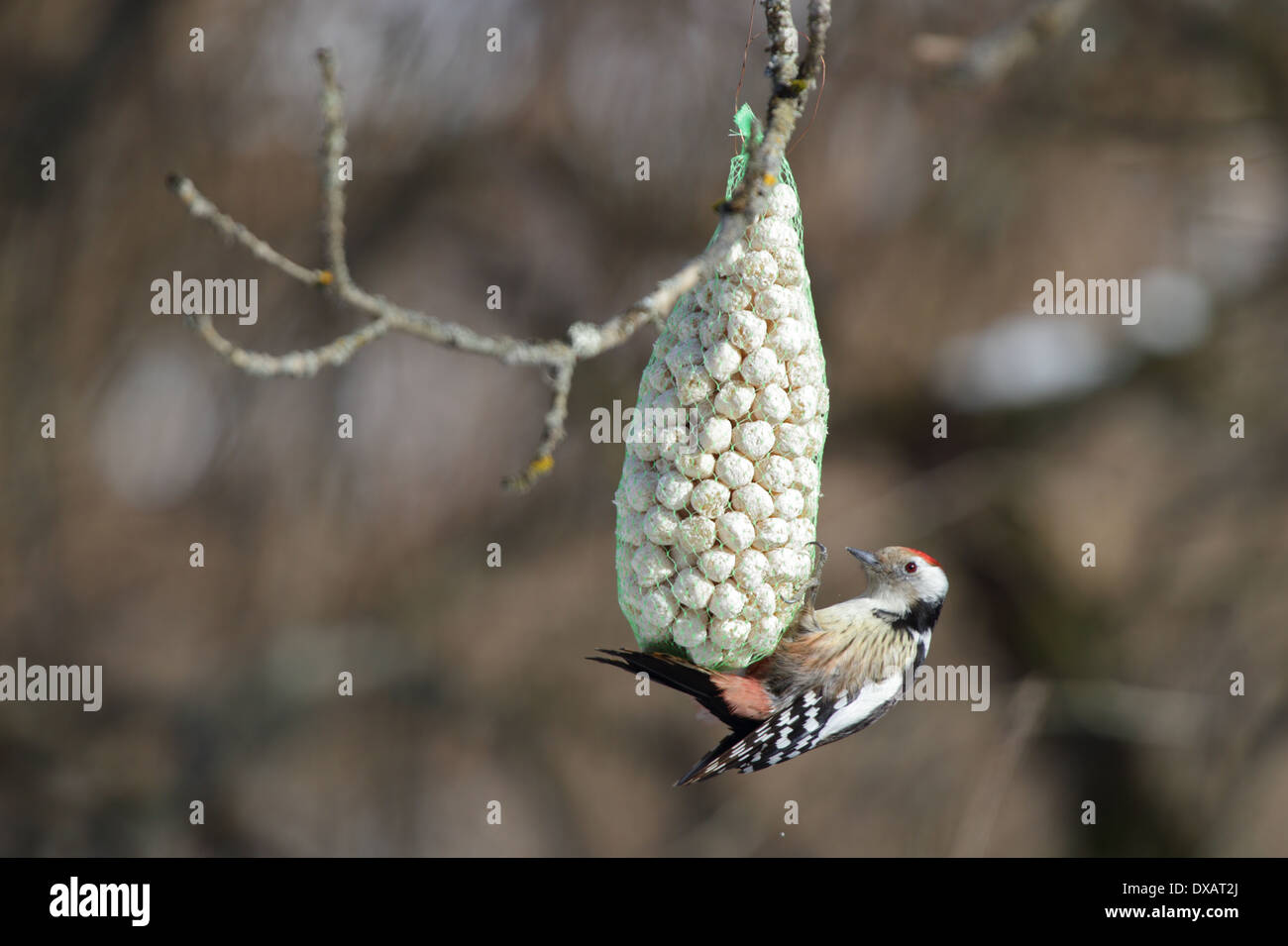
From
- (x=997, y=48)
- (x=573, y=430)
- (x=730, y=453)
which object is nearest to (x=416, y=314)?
(x=997, y=48)

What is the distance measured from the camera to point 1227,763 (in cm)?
347

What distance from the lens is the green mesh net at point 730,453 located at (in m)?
1.36

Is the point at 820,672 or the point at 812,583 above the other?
the point at 812,583

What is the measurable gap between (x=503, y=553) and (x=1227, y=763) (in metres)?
2.66

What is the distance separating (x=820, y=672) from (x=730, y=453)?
365 mm

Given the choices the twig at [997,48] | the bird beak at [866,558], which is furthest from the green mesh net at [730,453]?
the twig at [997,48]

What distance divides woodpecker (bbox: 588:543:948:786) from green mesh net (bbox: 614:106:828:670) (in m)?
0.06

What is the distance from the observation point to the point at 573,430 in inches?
136

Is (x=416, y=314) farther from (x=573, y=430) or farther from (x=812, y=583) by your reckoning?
(x=573, y=430)

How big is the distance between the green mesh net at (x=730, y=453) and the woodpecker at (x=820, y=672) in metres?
0.06

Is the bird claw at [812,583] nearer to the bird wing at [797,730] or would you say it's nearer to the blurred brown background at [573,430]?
the bird wing at [797,730]

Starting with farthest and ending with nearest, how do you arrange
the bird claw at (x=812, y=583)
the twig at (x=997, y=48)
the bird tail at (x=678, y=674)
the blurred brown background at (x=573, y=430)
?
1. the blurred brown background at (x=573, y=430)
2. the bird claw at (x=812, y=583)
3. the bird tail at (x=678, y=674)
4. the twig at (x=997, y=48)

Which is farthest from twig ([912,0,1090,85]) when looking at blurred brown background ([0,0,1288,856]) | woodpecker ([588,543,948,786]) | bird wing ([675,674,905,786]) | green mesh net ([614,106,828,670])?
blurred brown background ([0,0,1288,856])

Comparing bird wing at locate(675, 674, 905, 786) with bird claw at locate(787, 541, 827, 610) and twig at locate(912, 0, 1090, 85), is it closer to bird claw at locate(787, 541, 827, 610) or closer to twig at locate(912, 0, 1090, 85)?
bird claw at locate(787, 541, 827, 610)
